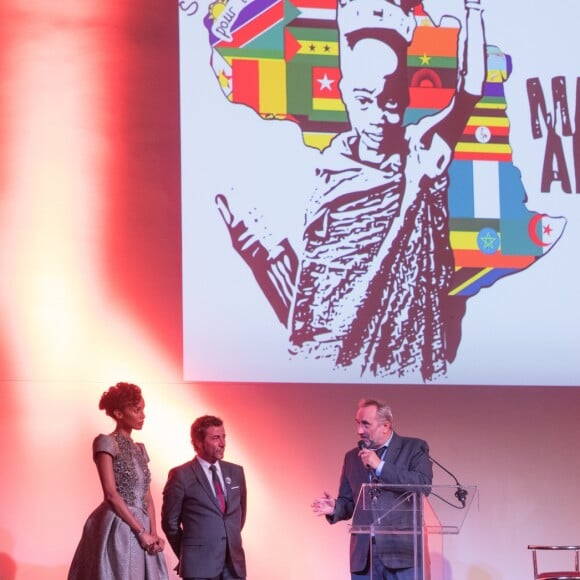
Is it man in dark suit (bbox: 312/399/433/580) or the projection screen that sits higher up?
the projection screen

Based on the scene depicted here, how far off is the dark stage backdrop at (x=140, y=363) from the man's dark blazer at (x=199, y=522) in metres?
0.58

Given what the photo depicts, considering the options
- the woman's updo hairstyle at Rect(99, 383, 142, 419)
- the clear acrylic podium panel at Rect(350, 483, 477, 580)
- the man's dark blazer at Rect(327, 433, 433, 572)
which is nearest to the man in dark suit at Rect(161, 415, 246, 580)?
the woman's updo hairstyle at Rect(99, 383, 142, 419)

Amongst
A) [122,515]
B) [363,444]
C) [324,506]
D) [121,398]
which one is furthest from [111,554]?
[363,444]

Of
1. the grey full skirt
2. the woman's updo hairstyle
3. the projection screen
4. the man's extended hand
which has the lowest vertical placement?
the grey full skirt

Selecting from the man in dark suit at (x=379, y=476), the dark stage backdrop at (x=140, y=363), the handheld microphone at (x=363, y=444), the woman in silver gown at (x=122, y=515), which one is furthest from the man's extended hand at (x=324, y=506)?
the dark stage backdrop at (x=140, y=363)

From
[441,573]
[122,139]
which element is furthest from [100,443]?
[441,573]

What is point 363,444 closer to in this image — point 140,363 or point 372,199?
point 140,363

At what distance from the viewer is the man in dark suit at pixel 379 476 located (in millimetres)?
5133

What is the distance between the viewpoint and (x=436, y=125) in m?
6.68

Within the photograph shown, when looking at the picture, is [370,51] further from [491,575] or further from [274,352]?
[491,575]

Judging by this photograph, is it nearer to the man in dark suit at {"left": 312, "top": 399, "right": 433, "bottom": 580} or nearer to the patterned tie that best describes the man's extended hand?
the man in dark suit at {"left": 312, "top": 399, "right": 433, "bottom": 580}

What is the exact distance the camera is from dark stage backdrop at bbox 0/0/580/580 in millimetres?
6246

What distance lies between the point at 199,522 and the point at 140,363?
3.43 feet

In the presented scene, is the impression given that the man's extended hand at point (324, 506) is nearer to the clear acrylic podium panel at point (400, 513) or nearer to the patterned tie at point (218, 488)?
the clear acrylic podium panel at point (400, 513)
